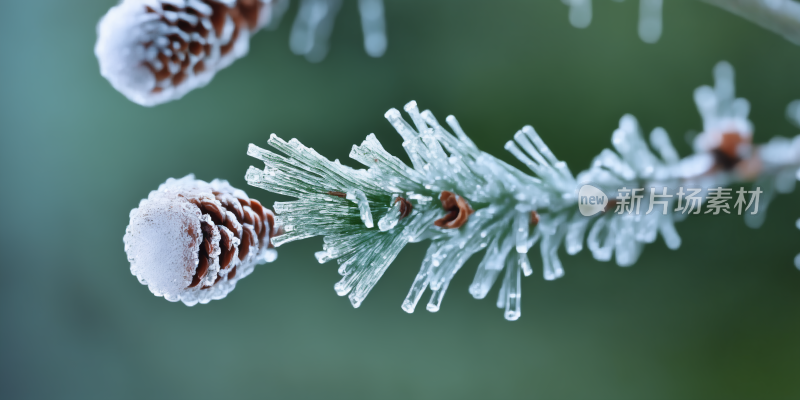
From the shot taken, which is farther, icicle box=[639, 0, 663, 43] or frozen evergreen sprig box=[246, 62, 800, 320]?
icicle box=[639, 0, 663, 43]

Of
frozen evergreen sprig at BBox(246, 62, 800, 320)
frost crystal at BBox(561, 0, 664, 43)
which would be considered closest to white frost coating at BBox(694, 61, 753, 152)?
frozen evergreen sprig at BBox(246, 62, 800, 320)

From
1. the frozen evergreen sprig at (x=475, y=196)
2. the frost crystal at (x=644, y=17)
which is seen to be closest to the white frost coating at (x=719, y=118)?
the frozen evergreen sprig at (x=475, y=196)

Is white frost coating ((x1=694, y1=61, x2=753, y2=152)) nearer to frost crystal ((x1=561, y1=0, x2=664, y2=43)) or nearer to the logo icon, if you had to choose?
the logo icon

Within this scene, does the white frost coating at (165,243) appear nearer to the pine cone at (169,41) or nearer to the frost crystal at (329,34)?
the pine cone at (169,41)

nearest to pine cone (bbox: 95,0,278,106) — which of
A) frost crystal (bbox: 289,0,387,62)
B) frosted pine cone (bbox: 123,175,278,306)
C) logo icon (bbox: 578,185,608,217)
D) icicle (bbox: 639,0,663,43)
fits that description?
frosted pine cone (bbox: 123,175,278,306)

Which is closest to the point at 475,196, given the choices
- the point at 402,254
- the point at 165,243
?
the point at 165,243

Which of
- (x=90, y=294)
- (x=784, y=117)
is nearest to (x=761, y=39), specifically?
(x=784, y=117)

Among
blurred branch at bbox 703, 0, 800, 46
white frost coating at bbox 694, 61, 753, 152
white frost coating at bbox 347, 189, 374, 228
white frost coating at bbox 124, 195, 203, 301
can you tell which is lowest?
white frost coating at bbox 124, 195, 203, 301

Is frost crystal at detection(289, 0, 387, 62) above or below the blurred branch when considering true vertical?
above
